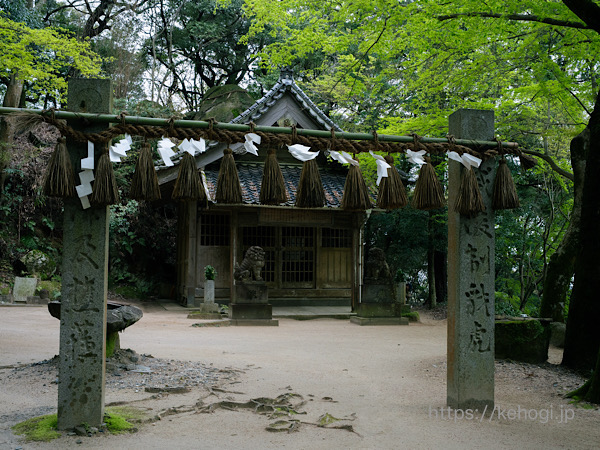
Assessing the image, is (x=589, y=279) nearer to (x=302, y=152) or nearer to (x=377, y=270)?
(x=302, y=152)

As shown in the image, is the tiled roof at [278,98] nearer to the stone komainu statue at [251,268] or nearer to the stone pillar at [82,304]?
the stone komainu statue at [251,268]

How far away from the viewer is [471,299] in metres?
4.82

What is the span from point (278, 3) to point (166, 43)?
1385 cm

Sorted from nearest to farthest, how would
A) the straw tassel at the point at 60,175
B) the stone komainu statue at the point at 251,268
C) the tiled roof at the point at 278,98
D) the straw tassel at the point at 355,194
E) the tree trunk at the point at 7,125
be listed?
the straw tassel at the point at 60,175
the straw tassel at the point at 355,194
the stone komainu statue at the point at 251,268
the tiled roof at the point at 278,98
the tree trunk at the point at 7,125

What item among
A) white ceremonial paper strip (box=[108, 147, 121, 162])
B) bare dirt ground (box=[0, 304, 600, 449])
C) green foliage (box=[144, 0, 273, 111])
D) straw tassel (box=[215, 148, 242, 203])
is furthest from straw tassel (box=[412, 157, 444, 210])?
green foliage (box=[144, 0, 273, 111])

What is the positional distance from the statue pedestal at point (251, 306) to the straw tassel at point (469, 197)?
781 centimetres

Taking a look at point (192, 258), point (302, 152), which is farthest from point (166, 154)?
point (192, 258)

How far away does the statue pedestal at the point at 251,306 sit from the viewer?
11.8 m

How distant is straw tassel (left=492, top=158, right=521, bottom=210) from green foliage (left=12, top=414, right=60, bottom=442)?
4.27 m

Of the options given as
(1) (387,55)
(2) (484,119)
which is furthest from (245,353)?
(1) (387,55)

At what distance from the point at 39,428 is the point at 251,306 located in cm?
787

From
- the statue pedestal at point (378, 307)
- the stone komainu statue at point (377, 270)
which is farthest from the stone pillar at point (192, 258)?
the stone komainu statue at point (377, 270)

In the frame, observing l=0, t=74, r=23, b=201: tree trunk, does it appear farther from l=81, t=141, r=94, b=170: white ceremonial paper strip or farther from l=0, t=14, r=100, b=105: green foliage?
l=81, t=141, r=94, b=170: white ceremonial paper strip

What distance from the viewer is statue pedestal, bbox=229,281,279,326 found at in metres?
11.8
